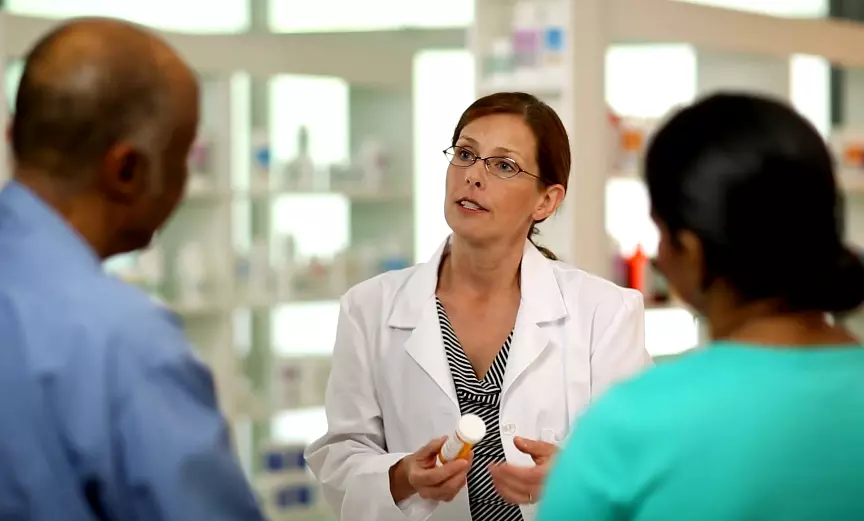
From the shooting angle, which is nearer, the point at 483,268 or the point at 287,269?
the point at 483,268

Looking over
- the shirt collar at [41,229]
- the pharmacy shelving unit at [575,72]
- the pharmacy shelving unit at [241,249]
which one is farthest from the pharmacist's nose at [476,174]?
the pharmacy shelving unit at [241,249]

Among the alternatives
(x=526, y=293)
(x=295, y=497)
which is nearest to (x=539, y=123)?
(x=526, y=293)

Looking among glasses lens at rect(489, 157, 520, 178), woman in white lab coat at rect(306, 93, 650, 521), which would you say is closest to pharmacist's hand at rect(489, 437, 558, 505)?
woman in white lab coat at rect(306, 93, 650, 521)

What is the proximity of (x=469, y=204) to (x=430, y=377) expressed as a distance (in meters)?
0.38

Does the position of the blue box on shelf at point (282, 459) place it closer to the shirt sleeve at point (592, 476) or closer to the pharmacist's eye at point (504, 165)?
the pharmacist's eye at point (504, 165)

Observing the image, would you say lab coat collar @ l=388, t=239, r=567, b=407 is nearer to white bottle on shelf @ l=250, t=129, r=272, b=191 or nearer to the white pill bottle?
the white pill bottle

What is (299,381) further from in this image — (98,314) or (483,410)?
(98,314)

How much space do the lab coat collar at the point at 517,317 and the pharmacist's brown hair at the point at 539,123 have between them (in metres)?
0.18

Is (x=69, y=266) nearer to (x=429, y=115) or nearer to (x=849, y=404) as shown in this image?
(x=849, y=404)

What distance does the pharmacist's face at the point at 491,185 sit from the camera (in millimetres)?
2479

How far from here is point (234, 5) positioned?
23.6ft

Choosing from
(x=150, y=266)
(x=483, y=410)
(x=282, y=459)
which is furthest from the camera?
(x=282, y=459)

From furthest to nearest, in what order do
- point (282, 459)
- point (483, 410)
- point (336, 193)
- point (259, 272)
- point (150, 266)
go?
point (336, 193), point (282, 459), point (259, 272), point (150, 266), point (483, 410)

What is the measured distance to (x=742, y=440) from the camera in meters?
1.21
